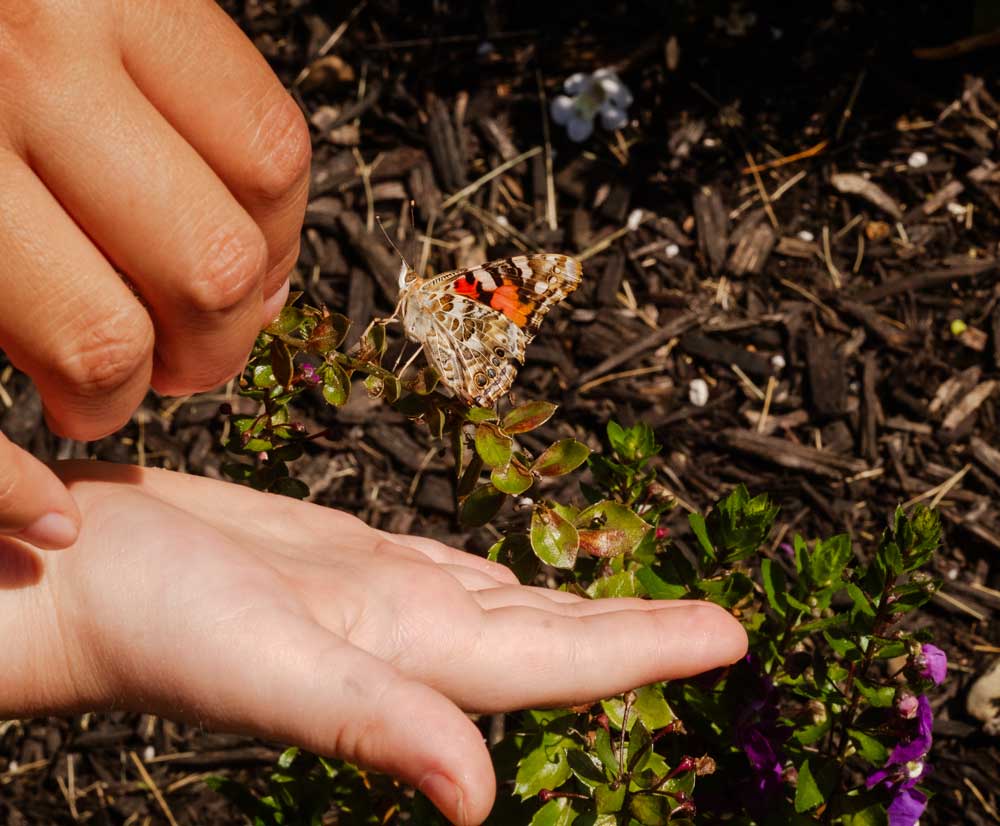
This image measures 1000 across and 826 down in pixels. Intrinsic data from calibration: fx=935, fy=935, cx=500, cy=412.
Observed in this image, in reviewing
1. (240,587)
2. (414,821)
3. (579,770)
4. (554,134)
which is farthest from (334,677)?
(554,134)

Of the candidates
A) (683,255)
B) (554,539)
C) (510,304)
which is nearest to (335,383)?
(510,304)

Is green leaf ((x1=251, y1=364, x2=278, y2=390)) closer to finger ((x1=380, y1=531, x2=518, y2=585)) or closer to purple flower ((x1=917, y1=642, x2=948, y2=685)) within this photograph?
finger ((x1=380, y1=531, x2=518, y2=585))

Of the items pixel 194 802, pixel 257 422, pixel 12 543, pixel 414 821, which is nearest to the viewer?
pixel 12 543

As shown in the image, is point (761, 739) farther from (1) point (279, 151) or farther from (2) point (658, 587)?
(1) point (279, 151)

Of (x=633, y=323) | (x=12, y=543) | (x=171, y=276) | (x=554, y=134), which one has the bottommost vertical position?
(x=633, y=323)

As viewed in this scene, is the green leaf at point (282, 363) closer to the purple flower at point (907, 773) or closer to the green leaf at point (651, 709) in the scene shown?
the green leaf at point (651, 709)

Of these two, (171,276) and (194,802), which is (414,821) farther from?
(194,802)

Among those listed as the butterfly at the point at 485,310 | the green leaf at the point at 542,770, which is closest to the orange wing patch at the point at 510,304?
the butterfly at the point at 485,310
